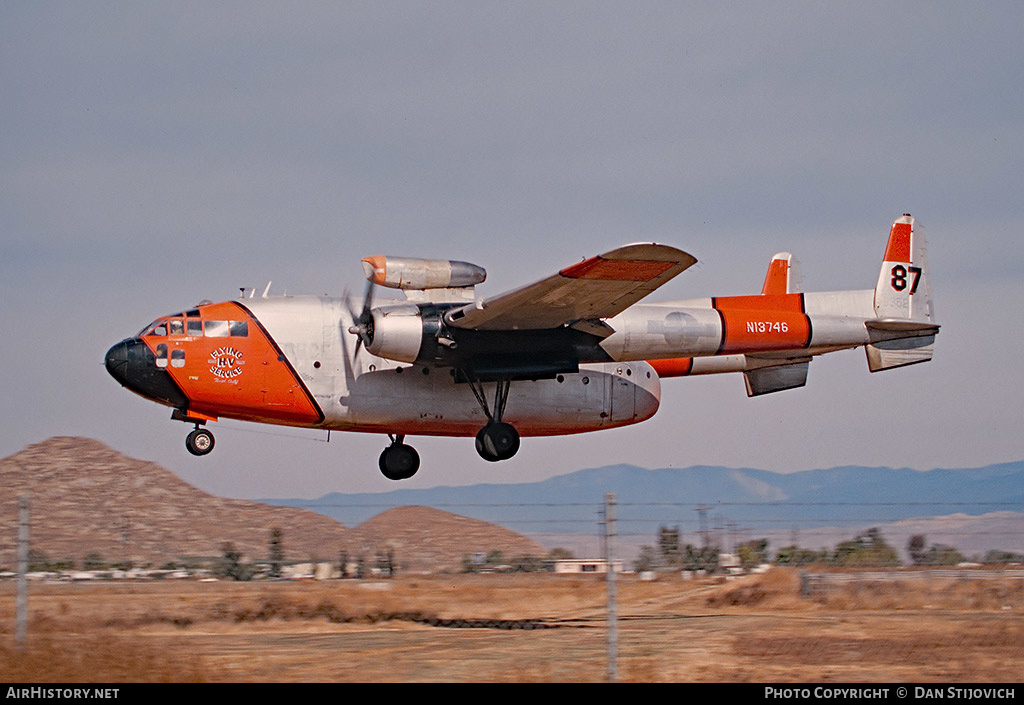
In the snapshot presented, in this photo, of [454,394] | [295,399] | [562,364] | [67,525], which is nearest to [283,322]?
[295,399]

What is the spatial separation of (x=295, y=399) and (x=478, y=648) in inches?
314

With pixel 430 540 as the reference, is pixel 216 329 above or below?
above

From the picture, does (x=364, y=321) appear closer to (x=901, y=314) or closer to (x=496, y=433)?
(x=496, y=433)

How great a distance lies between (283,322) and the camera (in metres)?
20.0

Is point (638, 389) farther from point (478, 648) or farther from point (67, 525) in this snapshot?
point (67, 525)

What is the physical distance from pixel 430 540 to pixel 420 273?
560 cm

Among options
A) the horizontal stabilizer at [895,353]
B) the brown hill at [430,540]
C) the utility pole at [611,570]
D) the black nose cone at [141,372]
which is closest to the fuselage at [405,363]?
the black nose cone at [141,372]

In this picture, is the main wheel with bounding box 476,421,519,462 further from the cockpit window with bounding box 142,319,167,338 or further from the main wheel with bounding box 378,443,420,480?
the cockpit window with bounding box 142,319,167,338

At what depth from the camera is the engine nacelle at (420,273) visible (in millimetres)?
19906

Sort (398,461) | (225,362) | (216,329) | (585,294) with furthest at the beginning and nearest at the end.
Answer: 1. (398,461)
2. (216,329)
3. (225,362)
4. (585,294)

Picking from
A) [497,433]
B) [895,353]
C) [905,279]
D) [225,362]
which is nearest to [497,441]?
[497,433]

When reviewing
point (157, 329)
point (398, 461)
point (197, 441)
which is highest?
point (157, 329)

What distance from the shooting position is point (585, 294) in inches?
744

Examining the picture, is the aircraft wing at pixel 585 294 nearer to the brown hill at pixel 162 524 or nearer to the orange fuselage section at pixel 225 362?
the orange fuselage section at pixel 225 362
